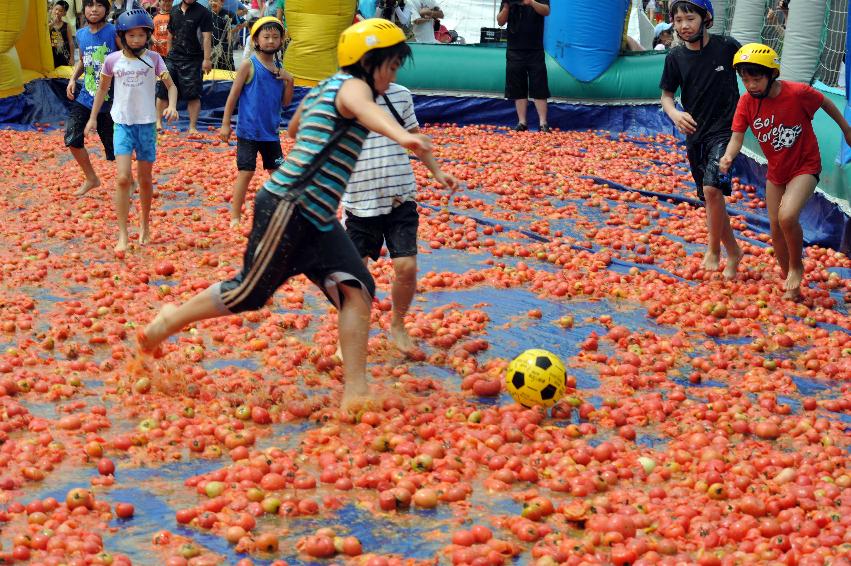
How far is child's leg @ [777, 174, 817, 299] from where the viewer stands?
27.7 feet

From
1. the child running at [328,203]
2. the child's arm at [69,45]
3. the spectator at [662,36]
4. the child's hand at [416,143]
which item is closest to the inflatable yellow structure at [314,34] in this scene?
the child's arm at [69,45]

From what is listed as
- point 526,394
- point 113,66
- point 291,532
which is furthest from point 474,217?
point 291,532

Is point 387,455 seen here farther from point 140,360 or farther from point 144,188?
point 144,188

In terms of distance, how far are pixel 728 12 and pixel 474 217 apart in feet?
31.7

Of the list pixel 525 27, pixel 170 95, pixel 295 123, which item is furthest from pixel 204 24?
pixel 295 123

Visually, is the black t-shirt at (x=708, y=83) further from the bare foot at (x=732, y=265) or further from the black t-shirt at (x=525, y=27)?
the black t-shirt at (x=525, y=27)

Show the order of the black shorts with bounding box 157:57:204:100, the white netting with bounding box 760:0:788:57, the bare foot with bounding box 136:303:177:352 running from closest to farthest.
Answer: the bare foot with bounding box 136:303:177:352 → the white netting with bounding box 760:0:788:57 → the black shorts with bounding box 157:57:204:100

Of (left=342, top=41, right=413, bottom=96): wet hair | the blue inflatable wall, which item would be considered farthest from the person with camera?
(left=342, top=41, right=413, bottom=96): wet hair

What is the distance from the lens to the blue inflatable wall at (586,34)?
1873 cm

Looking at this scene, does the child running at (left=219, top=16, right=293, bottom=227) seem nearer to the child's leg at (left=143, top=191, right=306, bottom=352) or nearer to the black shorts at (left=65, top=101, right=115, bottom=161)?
the black shorts at (left=65, top=101, right=115, bottom=161)

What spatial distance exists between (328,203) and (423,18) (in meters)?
17.4

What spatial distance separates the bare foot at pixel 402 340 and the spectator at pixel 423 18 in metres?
16.0

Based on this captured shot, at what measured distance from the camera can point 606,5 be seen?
61.5 feet

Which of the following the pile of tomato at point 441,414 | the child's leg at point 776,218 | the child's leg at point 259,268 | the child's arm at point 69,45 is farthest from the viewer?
the child's arm at point 69,45
